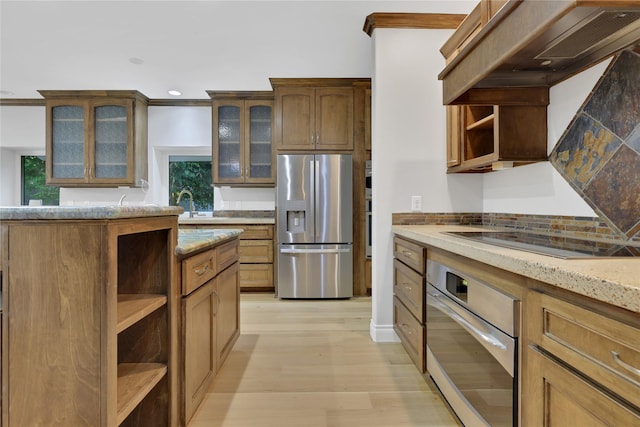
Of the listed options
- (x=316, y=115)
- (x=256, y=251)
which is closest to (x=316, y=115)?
(x=316, y=115)

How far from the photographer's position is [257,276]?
3.86 m

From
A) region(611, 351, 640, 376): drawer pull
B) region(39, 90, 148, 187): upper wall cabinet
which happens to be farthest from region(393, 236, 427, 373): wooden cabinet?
region(39, 90, 148, 187): upper wall cabinet

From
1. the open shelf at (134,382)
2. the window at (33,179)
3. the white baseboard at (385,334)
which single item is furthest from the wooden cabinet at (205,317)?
the window at (33,179)

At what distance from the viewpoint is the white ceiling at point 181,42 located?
7.80 ft

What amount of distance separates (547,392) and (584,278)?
38 cm

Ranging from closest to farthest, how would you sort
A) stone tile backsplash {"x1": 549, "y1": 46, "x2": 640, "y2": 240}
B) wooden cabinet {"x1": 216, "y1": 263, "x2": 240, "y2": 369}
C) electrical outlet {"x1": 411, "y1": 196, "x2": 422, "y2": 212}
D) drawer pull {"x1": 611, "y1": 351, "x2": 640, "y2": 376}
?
1. drawer pull {"x1": 611, "y1": 351, "x2": 640, "y2": 376}
2. stone tile backsplash {"x1": 549, "y1": 46, "x2": 640, "y2": 240}
3. wooden cabinet {"x1": 216, "y1": 263, "x2": 240, "y2": 369}
4. electrical outlet {"x1": 411, "y1": 196, "x2": 422, "y2": 212}

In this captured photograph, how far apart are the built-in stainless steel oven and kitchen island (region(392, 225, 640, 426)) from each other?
3cm

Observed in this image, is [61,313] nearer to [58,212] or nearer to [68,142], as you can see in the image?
[58,212]

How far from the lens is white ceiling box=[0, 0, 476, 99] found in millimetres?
2377

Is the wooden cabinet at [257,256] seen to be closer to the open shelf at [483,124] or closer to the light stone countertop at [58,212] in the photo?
the open shelf at [483,124]

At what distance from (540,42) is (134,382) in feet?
6.44

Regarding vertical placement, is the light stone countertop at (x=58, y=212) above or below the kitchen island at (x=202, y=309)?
above

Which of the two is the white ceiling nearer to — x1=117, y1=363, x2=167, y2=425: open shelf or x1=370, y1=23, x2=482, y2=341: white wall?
x1=370, y1=23, x2=482, y2=341: white wall

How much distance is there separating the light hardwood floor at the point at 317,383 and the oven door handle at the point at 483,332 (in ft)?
1.95
